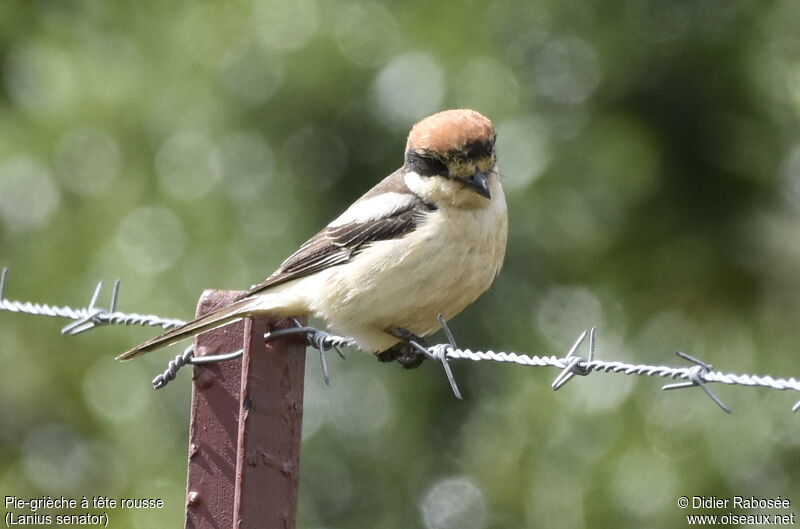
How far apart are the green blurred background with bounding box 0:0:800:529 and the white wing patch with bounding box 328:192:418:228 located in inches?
92.6

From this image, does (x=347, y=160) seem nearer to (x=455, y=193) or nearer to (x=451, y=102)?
(x=451, y=102)

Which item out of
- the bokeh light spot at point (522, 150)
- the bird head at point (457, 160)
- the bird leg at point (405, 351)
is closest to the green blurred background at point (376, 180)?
the bokeh light spot at point (522, 150)

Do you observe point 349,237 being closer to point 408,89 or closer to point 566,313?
point 566,313

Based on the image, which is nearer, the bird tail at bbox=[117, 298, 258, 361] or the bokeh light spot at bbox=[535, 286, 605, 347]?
the bird tail at bbox=[117, 298, 258, 361]

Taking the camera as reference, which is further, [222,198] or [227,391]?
[222,198]

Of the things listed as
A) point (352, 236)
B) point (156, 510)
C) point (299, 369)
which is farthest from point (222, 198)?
point (299, 369)

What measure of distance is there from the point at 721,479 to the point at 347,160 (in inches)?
132

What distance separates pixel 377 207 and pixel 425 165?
263 mm

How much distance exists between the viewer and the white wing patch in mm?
4359

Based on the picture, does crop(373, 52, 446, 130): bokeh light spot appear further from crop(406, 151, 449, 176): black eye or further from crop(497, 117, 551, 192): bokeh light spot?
crop(406, 151, 449, 176): black eye

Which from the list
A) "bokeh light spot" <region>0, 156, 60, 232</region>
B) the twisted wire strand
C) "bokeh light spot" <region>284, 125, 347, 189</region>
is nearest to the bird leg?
the twisted wire strand

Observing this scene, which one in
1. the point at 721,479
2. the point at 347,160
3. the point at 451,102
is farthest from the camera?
the point at 347,160

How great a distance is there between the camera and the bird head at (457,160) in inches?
166

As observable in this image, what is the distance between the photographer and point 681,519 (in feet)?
19.0
